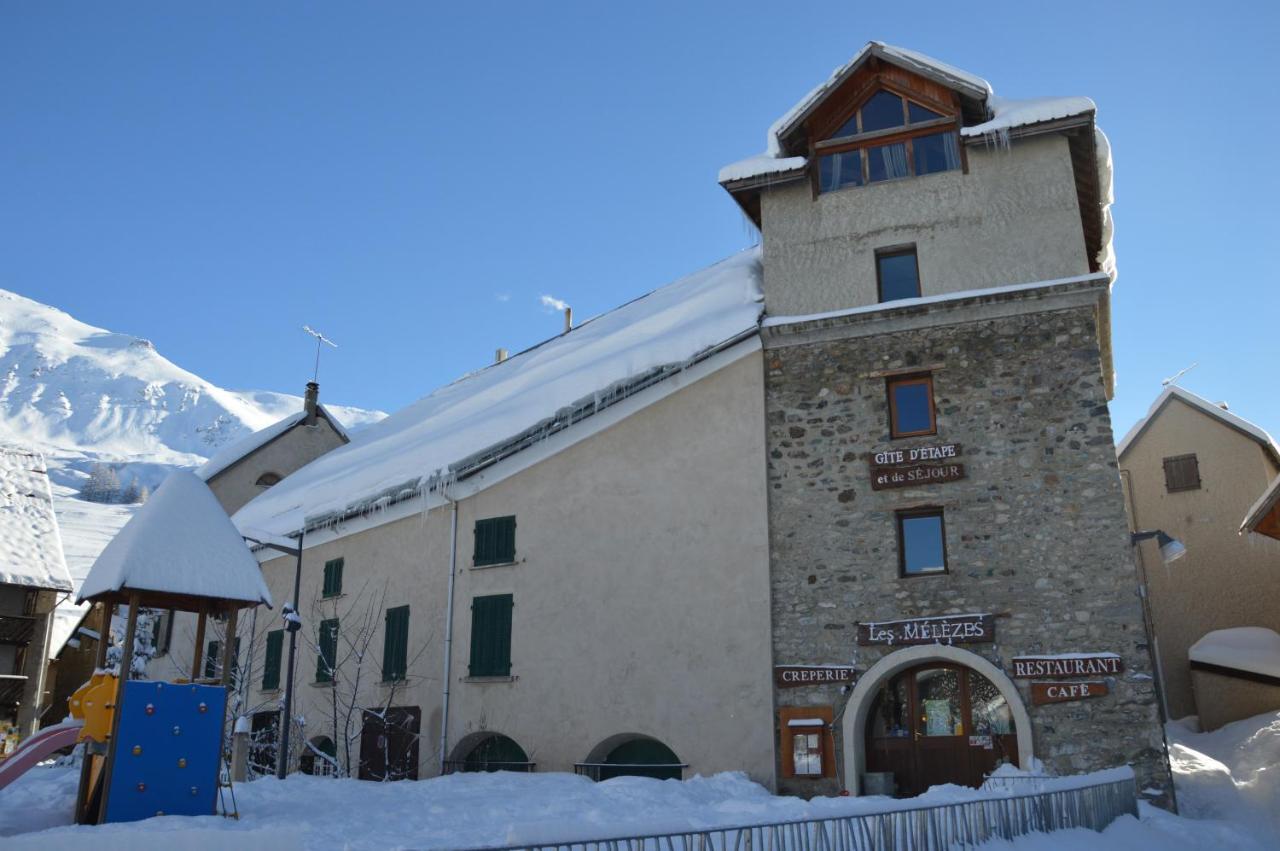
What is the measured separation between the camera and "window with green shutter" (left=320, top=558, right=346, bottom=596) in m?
21.6

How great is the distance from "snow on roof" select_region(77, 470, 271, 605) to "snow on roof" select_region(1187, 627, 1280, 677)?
19219 millimetres

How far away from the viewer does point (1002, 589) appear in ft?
48.4

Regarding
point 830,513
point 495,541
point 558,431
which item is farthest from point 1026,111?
point 495,541

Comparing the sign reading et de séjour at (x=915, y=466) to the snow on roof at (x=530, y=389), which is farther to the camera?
the snow on roof at (x=530, y=389)

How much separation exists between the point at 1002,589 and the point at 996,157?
22.2 ft

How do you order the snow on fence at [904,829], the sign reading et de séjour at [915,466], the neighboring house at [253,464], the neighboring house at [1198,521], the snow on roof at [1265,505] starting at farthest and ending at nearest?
the neighboring house at [253,464]
the neighboring house at [1198,521]
the snow on roof at [1265,505]
the sign reading et de séjour at [915,466]
the snow on fence at [904,829]

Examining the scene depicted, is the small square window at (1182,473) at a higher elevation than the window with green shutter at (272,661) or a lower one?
higher

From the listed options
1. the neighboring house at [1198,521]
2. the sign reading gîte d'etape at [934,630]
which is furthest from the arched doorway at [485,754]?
the neighboring house at [1198,521]

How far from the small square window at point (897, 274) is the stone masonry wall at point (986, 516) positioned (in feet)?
2.61

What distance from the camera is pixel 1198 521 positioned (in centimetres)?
2462

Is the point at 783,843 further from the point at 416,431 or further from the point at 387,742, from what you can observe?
the point at 416,431

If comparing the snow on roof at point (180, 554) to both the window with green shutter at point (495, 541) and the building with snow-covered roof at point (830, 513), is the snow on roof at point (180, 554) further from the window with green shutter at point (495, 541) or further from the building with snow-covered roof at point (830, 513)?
the window with green shutter at point (495, 541)

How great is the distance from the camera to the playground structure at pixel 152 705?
10070mm

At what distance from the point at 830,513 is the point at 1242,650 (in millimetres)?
11882
